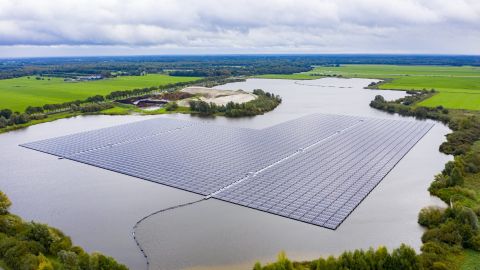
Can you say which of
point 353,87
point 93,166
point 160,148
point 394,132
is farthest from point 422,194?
point 353,87

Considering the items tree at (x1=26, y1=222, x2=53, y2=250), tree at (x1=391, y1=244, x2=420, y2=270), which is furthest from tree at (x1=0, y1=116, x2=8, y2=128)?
tree at (x1=391, y1=244, x2=420, y2=270)

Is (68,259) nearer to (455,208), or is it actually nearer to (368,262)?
(368,262)

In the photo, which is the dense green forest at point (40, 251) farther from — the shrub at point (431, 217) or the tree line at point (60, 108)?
the tree line at point (60, 108)

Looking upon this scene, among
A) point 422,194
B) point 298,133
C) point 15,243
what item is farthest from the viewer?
point 298,133

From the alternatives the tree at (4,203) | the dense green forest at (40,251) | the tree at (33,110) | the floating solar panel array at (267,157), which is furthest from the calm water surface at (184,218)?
the tree at (33,110)

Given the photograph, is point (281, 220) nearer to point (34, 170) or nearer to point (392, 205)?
point (392, 205)

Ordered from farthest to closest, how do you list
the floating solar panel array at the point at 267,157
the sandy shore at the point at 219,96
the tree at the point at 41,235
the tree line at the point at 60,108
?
the sandy shore at the point at 219,96, the tree line at the point at 60,108, the floating solar panel array at the point at 267,157, the tree at the point at 41,235
